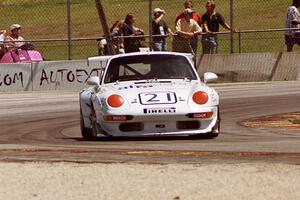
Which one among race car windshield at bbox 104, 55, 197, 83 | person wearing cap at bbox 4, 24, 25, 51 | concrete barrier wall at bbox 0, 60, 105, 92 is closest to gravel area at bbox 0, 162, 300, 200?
race car windshield at bbox 104, 55, 197, 83

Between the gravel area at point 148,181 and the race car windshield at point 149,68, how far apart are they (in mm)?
4512

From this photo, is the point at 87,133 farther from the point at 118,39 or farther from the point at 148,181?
the point at 118,39

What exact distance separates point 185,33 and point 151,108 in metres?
13.3

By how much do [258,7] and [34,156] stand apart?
24701 millimetres

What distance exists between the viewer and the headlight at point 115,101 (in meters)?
14.2

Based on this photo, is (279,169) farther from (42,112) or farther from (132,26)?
(132,26)

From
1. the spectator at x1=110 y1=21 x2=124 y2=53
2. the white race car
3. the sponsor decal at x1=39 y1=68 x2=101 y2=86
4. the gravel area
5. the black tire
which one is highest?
the gravel area

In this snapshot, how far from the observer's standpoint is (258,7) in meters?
36.1

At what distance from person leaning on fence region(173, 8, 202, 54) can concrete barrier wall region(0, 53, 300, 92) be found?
2.09ft

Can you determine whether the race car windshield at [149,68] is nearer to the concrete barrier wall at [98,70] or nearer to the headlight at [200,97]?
the headlight at [200,97]

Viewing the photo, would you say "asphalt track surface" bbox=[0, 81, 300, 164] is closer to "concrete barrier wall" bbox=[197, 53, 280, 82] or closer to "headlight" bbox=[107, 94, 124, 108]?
"headlight" bbox=[107, 94, 124, 108]

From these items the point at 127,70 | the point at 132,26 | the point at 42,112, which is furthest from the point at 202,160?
the point at 132,26

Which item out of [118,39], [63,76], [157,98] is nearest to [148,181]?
[157,98]

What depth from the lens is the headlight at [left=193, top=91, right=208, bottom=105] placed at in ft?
46.9
